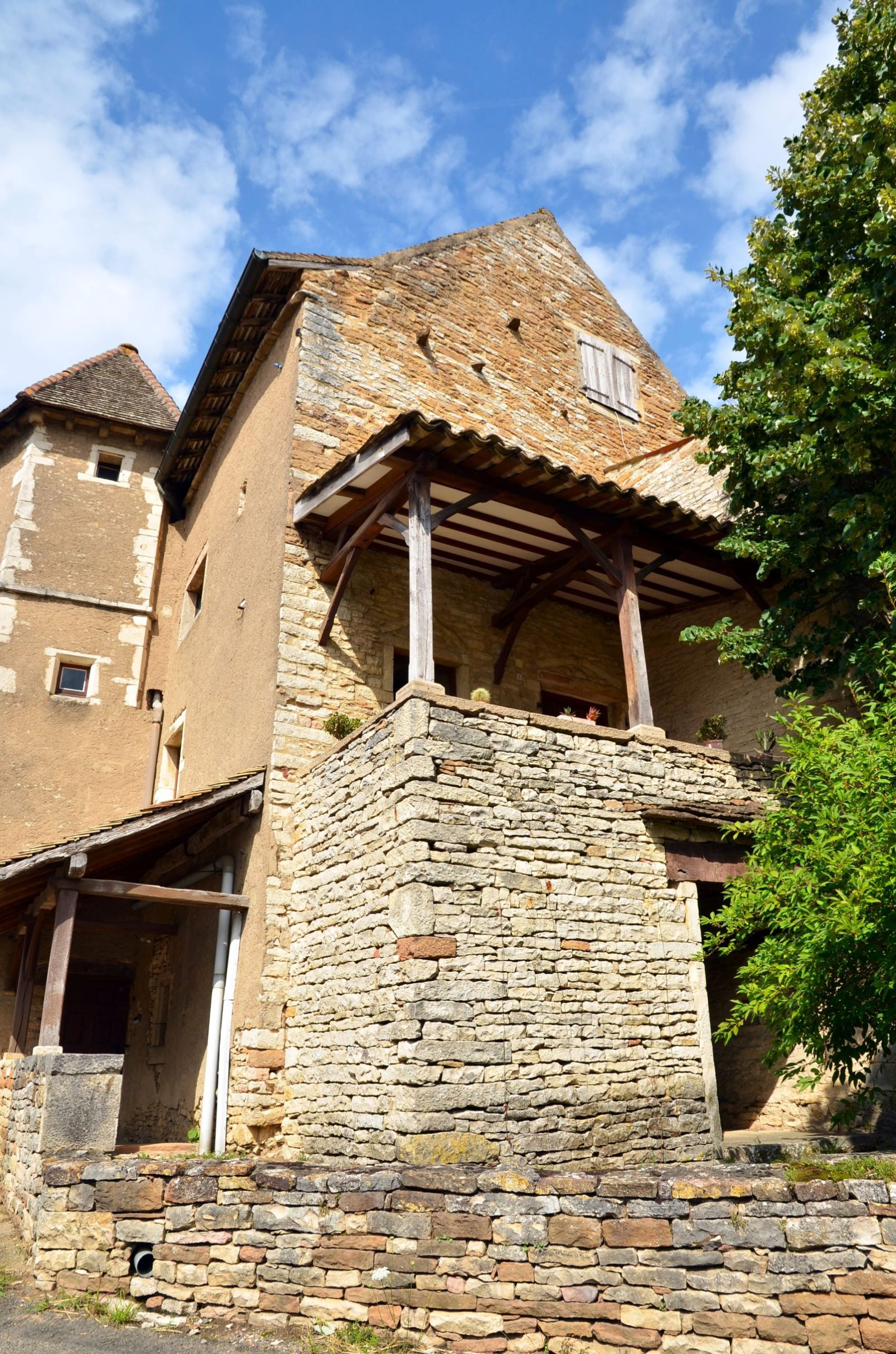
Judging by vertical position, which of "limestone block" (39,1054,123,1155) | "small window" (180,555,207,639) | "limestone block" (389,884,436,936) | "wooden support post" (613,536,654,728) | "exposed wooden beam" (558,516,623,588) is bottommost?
"limestone block" (39,1054,123,1155)

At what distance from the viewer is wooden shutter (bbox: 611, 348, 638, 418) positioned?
42.6 ft

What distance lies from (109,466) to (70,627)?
2.58 m

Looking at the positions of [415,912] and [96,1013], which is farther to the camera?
[96,1013]

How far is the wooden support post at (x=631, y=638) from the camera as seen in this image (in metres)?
7.69

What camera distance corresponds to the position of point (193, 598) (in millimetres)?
12438

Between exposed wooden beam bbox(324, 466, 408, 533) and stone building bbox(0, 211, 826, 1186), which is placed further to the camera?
exposed wooden beam bbox(324, 466, 408, 533)

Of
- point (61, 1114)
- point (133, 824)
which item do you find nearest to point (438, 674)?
point (133, 824)

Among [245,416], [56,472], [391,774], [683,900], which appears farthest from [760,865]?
[56,472]

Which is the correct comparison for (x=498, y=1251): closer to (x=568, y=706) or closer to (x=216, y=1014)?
(x=216, y=1014)

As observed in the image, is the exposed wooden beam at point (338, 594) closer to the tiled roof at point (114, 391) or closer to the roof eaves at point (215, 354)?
the roof eaves at point (215, 354)

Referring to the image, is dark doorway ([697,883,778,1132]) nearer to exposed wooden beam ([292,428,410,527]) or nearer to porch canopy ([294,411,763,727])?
porch canopy ([294,411,763,727])

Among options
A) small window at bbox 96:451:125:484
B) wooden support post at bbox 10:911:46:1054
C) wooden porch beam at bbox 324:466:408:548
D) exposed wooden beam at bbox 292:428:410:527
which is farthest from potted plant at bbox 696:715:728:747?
small window at bbox 96:451:125:484

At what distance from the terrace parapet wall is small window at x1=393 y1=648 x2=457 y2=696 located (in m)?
1.83

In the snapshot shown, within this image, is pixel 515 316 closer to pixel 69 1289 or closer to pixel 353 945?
pixel 353 945
